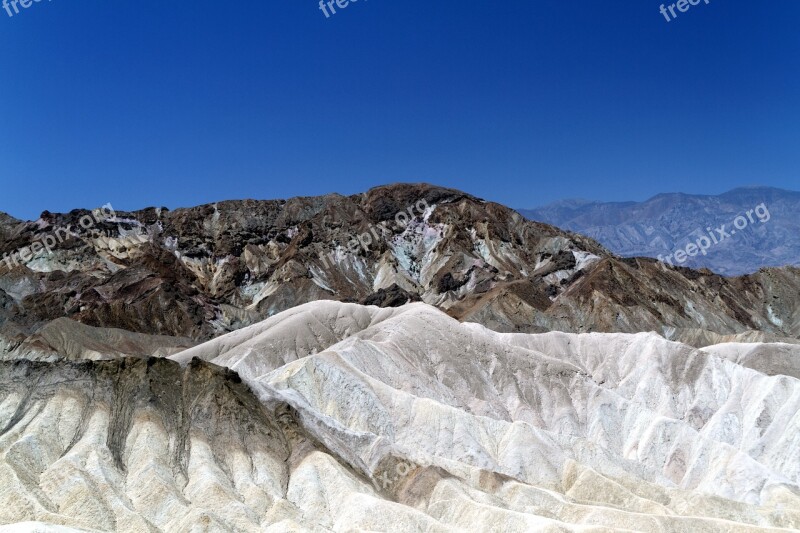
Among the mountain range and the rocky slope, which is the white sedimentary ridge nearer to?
the mountain range

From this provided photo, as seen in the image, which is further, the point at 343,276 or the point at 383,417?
the point at 343,276

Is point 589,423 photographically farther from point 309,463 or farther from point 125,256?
point 125,256
